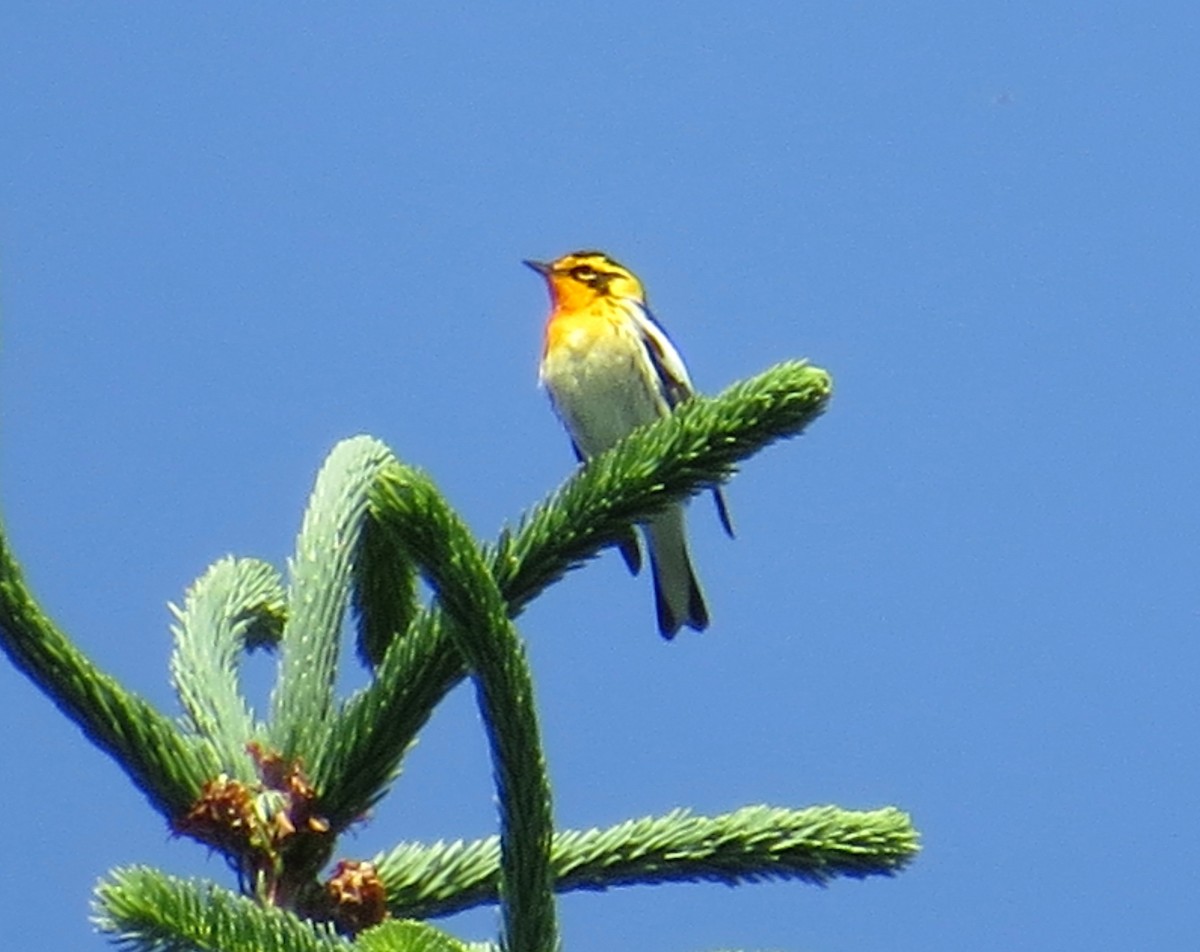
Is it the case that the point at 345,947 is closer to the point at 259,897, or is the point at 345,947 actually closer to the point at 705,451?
→ the point at 259,897

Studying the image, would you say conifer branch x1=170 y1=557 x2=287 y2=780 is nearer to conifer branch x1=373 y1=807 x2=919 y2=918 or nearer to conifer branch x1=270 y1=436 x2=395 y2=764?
conifer branch x1=270 y1=436 x2=395 y2=764

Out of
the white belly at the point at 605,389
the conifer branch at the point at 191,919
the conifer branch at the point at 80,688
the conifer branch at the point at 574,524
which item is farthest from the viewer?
the white belly at the point at 605,389

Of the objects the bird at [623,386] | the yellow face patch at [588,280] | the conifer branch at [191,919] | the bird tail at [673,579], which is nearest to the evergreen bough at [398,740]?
the conifer branch at [191,919]

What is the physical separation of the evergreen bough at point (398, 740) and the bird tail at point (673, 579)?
4769mm

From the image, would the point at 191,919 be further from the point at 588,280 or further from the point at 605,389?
the point at 588,280

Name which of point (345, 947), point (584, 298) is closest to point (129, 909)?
point (345, 947)

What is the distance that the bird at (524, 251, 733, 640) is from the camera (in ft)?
22.9

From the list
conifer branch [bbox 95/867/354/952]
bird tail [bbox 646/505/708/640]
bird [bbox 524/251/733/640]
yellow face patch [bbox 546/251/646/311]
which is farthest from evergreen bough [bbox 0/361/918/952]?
yellow face patch [bbox 546/251/646/311]

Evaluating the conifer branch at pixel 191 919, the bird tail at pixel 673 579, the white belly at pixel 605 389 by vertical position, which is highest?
the white belly at pixel 605 389

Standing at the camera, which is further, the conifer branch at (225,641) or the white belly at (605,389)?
the white belly at (605,389)

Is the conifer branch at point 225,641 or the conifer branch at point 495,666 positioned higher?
the conifer branch at point 225,641

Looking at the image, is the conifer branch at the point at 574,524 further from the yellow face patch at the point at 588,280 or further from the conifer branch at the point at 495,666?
the yellow face patch at the point at 588,280

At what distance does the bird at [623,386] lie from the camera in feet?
22.9

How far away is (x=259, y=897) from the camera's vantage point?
2047 millimetres
